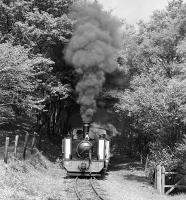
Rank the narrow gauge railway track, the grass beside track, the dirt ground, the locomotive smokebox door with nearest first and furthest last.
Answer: the grass beside track → the narrow gauge railway track → the dirt ground → the locomotive smokebox door

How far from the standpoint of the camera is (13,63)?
16.3m

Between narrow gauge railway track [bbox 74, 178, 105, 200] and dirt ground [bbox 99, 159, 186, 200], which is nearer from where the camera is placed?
narrow gauge railway track [bbox 74, 178, 105, 200]

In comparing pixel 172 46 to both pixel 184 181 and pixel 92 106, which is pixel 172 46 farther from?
pixel 184 181

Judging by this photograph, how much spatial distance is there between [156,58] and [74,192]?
38.1ft

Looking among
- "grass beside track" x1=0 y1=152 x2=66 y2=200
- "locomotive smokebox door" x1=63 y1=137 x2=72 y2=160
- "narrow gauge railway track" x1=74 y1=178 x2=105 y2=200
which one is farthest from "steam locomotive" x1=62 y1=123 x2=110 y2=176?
"grass beside track" x1=0 y1=152 x2=66 y2=200

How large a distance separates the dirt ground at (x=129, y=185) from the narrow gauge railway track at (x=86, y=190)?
1.49 ft

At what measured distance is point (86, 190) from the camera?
14.7 metres

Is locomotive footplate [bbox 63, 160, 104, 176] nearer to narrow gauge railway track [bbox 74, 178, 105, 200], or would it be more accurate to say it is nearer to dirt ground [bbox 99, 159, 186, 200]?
narrow gauge railway track [bbox 74, 178, 105, 200]

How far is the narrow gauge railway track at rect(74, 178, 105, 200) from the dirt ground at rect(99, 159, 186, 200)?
46cm

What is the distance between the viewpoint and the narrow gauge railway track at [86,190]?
13.2m

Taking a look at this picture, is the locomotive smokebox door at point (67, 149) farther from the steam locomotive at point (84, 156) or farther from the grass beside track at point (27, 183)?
the grass beside track at point (27, 183)

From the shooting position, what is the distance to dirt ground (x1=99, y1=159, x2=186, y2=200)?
565 inches

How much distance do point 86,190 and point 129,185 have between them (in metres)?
3.36

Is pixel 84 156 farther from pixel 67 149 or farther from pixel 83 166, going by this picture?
pixel 67 149
